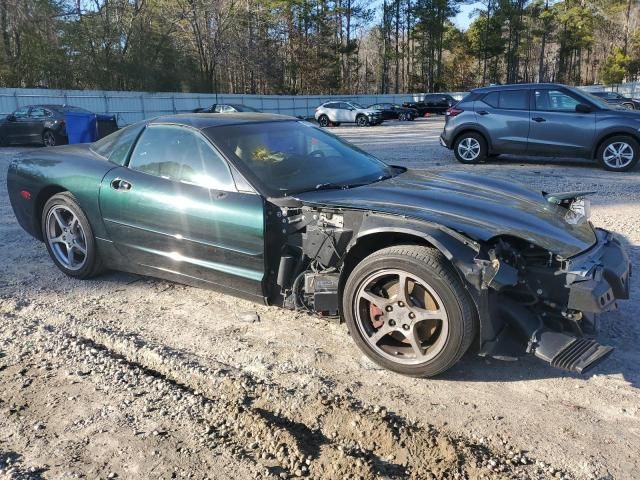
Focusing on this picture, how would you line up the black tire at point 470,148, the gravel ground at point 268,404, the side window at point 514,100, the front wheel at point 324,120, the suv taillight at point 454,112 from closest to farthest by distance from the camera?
the gravel ground at point 268,404 < the side window at point 514,100 < the black tire at point 470,148 < the suv taillight at point 454,112 < the front wheel at point 324,120

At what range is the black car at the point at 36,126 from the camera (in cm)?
1590

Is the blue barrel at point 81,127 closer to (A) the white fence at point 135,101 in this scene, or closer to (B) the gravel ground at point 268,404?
(A) the white fence at point 135,101

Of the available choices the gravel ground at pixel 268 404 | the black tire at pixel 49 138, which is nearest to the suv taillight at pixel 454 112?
the gravel ground at pixel 268 404

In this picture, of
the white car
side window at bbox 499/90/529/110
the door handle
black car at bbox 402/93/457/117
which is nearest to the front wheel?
the white car

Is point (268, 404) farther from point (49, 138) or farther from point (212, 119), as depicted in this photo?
point (49, 138)

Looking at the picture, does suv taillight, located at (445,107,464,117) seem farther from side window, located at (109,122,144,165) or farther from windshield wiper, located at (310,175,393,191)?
side window, located at (109,122,144,165)

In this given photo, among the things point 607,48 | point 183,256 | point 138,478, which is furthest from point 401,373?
point 607,48

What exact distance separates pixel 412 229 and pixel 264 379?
117 centimetres

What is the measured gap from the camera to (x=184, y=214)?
147 inches

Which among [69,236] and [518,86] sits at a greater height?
[518,86]

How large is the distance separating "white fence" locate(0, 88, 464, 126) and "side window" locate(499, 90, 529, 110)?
775 inches

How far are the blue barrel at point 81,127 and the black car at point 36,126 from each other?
753 mm

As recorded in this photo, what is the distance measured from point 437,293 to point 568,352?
706mm

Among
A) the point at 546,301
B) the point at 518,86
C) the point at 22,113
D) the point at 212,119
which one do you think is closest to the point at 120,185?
the point at 212,119
